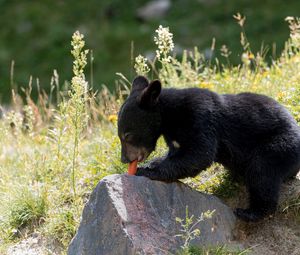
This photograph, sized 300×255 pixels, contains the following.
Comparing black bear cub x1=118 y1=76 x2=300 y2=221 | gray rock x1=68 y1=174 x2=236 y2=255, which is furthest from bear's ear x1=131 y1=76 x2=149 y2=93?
gray rock x1=68 y1=174 x2=236 y2=255

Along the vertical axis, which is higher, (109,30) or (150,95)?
(150,95)

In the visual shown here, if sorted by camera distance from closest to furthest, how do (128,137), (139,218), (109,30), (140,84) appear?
(139,218), (128,137), (140,84), (109,30)

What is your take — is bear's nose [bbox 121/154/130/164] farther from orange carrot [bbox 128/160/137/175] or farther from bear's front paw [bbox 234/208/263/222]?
bear's front paw [bbox 234/208/263/222]

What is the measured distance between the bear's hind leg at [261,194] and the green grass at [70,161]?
14.8 inches

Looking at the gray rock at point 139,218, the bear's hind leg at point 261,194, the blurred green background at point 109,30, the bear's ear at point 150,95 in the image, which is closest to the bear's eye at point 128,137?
the bear's ear at point 150,95

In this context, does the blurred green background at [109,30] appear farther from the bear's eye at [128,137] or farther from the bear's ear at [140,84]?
the bear's eye at [128,137]

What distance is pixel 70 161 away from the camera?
7969 mm

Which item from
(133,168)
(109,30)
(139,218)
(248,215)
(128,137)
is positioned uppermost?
(128,137)

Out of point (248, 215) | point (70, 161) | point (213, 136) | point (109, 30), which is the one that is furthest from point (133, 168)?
point (109, 30)

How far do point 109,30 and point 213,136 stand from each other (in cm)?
1365

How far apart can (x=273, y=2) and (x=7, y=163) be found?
1204 centimetres

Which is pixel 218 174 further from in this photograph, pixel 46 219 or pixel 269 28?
pixel 269 28

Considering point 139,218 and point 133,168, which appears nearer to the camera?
point 139,218

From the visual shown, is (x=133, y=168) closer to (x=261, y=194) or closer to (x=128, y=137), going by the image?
(x=128, y=137)
